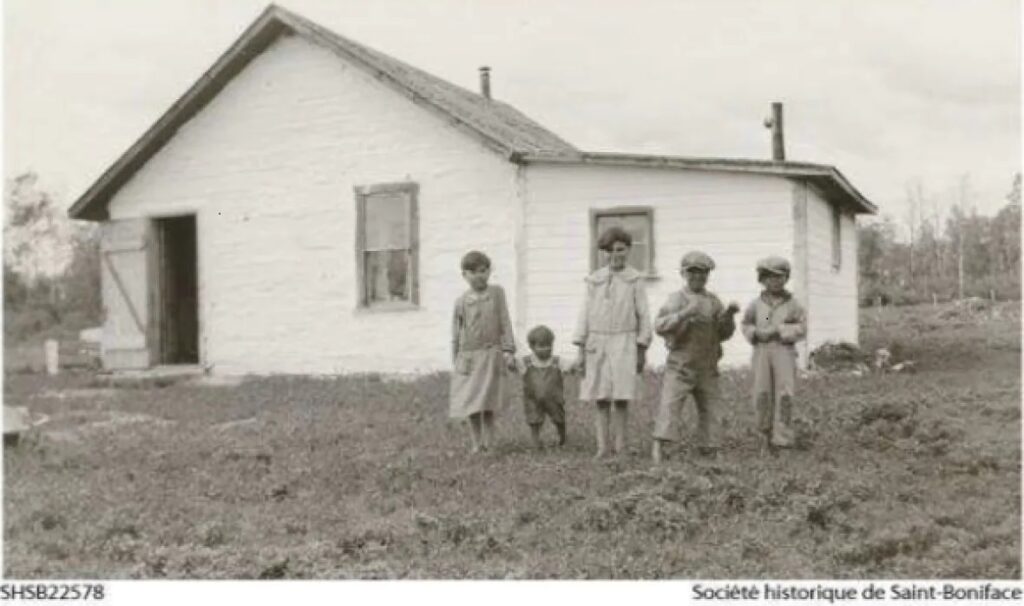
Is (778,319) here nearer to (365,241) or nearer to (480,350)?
(480,350)

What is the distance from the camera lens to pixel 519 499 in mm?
5848

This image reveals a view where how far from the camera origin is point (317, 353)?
14.0m

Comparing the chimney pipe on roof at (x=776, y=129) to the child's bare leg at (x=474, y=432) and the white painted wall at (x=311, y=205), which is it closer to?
the white painted wall at (x=311, y=205)

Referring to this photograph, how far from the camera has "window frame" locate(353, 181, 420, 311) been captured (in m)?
13.5

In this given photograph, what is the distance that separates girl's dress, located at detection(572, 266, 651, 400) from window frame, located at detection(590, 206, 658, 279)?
17.3 feet

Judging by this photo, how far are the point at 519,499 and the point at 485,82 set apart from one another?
1471 centimetres

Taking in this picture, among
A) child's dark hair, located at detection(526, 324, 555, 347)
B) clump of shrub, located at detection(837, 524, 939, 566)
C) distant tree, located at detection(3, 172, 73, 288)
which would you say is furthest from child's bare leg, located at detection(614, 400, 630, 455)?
distant tree, located at detection(3, 172, 73, 288)

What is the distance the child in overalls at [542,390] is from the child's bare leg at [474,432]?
1.15 feet

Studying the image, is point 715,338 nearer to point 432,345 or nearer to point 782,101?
point 432,345

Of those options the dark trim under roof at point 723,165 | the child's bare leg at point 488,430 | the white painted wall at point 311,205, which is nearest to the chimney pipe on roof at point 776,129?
the dark trim under roof at point 723,165

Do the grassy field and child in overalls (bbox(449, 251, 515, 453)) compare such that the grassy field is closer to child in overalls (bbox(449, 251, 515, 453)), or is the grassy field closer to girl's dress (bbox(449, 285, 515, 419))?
child in overalls (bbox(449, 251, 515, 453))

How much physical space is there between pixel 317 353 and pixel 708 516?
926 cm

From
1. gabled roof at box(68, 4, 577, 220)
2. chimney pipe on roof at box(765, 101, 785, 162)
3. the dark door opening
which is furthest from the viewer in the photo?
the dark door opening

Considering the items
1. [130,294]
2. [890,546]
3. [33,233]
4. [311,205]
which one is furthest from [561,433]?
[33,233]
